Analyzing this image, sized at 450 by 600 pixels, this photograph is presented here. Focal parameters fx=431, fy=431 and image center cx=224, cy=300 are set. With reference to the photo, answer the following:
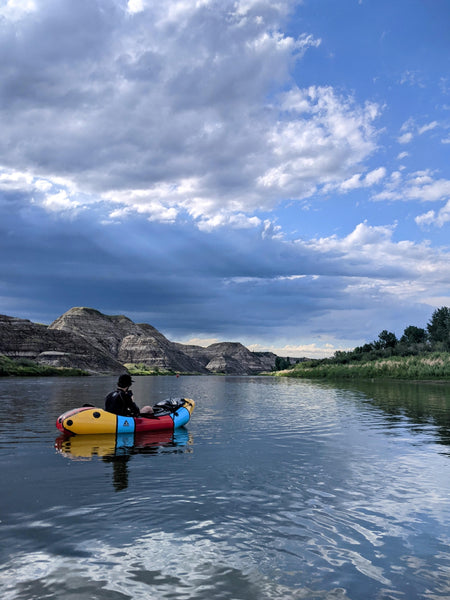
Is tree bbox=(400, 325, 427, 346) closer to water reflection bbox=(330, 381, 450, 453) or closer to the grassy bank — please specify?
the grassy bank

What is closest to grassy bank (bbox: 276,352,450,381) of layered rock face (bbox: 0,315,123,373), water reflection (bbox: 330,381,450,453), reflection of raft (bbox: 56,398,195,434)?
water reflection (bbox: 330,381,450,453)

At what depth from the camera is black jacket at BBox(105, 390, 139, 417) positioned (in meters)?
17.5

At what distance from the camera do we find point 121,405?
57.8ft

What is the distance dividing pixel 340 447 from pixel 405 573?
963 cm

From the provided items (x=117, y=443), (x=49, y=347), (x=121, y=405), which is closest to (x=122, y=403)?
(x=121, y=405)

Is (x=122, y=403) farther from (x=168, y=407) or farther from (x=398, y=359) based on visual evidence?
(x=398, y=359)

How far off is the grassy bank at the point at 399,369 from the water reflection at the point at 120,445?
47182mm

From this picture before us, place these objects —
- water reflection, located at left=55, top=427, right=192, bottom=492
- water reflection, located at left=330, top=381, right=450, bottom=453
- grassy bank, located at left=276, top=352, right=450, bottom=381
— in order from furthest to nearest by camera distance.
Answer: grassy bank, located at left=276, top=352, right=450, bottom=381, water reflection, located at left=330, top=381, right=450, bottom=453, water reflection, located at left=55, top=427, right=192, bottom=492

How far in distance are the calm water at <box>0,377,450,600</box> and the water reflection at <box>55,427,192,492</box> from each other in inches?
4.2

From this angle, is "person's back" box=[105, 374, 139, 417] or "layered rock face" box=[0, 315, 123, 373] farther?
"layered rock face" box=[0, 315, 123, 373]

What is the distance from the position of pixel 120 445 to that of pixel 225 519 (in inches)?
339

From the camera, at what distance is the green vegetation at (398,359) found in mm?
58344

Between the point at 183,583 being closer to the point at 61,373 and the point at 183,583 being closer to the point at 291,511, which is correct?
the point at 291,511

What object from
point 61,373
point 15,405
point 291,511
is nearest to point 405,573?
point 291,511
